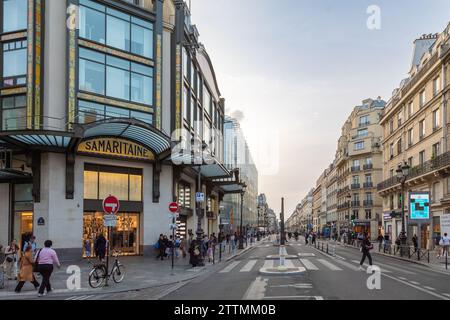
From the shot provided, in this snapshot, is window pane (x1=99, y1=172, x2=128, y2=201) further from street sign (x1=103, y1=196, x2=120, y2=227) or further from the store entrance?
street sign (x1=103, y1=196, x2=120, y2=227)

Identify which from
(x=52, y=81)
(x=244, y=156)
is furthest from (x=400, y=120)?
(x=244, y=156)

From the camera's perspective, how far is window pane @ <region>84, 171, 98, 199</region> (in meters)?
30.2

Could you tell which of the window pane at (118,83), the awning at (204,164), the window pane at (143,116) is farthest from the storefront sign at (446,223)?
the window pane at (118,83)

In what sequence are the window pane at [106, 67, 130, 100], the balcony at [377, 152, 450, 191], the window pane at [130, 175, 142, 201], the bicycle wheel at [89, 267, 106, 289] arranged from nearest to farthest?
the bicycle wheel at [89, 267, 106, 289]
the window pane at [106, 67, 130, 100]
the window pane at [130, 175, 142, 201]
the balcony at [377, 152, 450, 191]

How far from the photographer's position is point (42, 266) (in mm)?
14945

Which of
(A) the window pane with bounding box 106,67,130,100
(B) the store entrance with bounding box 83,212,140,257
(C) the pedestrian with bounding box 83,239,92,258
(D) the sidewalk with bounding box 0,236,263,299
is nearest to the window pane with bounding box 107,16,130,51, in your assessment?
(A) the window pane with bounding box 106,67,130,100

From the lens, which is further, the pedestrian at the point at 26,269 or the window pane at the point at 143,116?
the window pane at the point at 143,116

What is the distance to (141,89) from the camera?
33125 millimetres

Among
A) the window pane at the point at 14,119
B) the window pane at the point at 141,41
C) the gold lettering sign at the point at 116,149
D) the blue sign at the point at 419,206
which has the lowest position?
the blue sign at the point at 419,206

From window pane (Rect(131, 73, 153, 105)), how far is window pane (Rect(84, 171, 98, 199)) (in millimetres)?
5673

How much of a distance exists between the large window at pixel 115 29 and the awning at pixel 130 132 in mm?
5833

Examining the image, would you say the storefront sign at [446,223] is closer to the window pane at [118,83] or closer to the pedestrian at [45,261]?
the window pane at [118,83]

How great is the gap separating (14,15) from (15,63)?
113 inches

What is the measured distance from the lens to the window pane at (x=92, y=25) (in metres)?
30.1
